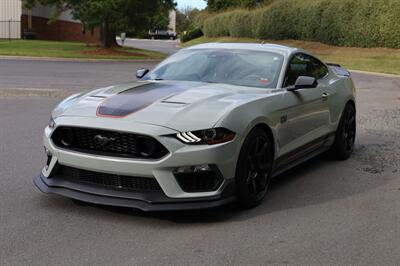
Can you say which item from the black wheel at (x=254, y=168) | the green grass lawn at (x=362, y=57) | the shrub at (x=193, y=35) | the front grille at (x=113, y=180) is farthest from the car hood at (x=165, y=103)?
the shrub at (x=193, y=35)

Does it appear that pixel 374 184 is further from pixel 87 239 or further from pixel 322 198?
pixel 87 239

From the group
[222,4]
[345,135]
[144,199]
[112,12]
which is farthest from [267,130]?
[222,4]

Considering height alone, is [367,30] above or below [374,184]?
above

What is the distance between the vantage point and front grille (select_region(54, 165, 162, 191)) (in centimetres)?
460

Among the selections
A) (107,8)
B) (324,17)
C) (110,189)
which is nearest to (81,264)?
(110,189)

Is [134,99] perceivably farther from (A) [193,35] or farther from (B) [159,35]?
(B) [159,35]

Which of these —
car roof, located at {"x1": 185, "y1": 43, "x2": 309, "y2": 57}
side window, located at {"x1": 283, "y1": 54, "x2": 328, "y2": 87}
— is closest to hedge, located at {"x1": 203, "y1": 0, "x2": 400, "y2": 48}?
side window, located at {"x1": 283, "y1": 54, "x2": 328, "y2": 87}

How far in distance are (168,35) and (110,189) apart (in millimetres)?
96870

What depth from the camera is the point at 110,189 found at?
Result: 15.3 ft

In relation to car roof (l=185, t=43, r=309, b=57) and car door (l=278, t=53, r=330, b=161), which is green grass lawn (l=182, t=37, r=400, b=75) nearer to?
car door (l=278, t=53, r=330, b=161)

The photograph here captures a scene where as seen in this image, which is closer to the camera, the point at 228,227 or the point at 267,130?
the point at 228,227

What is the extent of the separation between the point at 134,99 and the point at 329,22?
3411 centimetres

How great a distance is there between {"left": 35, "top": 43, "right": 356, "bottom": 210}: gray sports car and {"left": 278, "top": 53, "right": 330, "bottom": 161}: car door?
22mm

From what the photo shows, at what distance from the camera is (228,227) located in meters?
4.66
